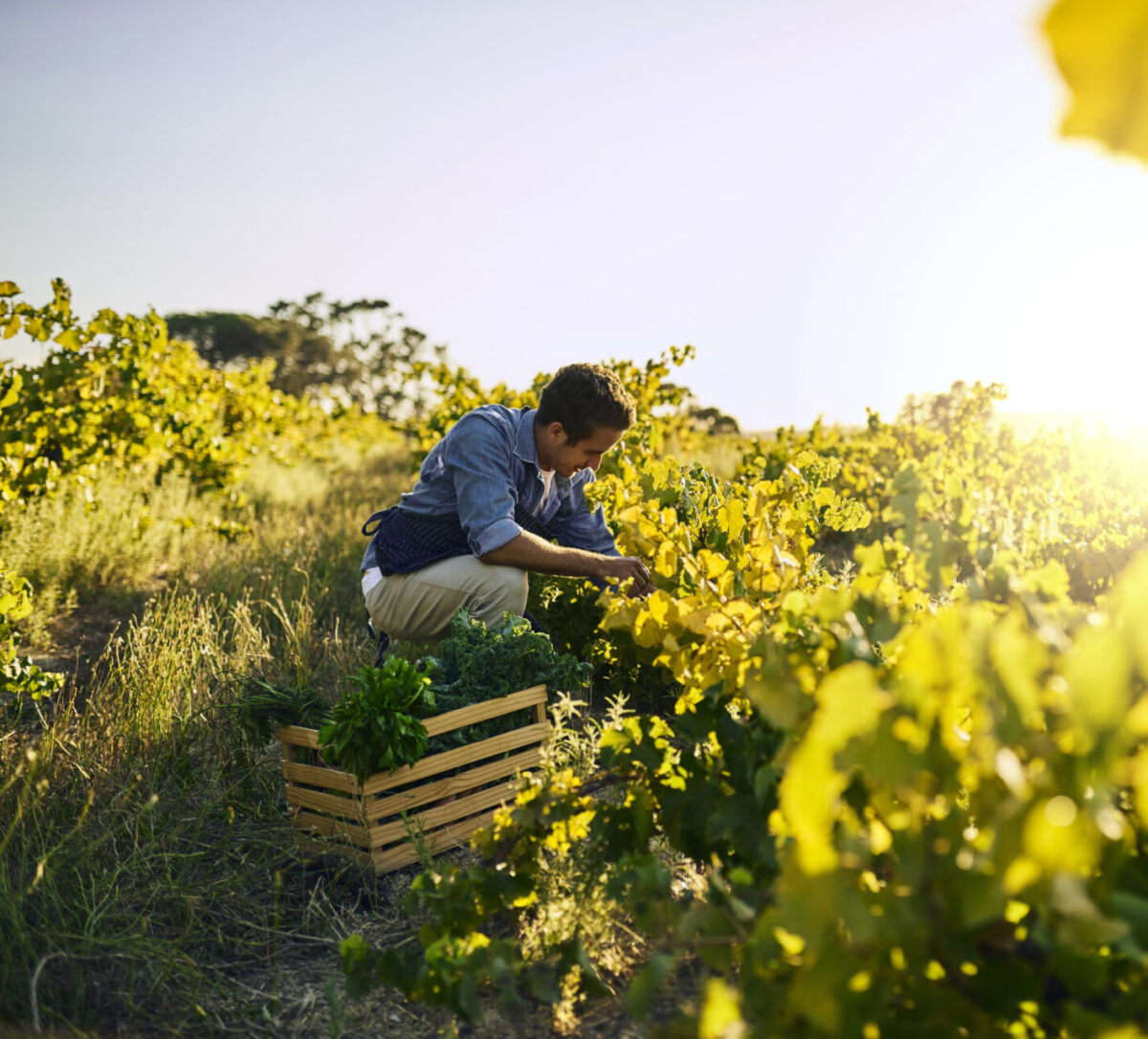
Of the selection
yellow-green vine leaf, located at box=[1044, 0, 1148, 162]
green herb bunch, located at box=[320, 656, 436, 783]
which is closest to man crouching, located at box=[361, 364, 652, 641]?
green herb bunch, located at box=[320, 656, 436, 783]

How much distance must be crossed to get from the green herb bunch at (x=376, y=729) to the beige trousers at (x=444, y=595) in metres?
0.97

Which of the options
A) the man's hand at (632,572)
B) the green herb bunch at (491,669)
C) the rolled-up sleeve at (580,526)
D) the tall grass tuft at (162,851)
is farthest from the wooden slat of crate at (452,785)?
the rolled-up sleeve at (580,526)

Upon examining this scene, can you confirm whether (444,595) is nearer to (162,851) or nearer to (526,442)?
(526,442)

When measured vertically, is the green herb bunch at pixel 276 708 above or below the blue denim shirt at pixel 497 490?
below

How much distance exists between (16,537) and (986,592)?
4.99 meters

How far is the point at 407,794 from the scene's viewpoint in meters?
2.25

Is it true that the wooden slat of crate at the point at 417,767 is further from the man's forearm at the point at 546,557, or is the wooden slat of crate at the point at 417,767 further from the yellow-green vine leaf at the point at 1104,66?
the yellow-green vine leaf at the point at 1104,66

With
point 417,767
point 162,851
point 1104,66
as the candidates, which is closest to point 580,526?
point 417,767

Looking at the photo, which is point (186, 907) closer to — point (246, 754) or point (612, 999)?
point (246, 754)

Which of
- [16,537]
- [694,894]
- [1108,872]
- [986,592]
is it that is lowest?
[694,894]

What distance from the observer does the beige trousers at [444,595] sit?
328 centimetres

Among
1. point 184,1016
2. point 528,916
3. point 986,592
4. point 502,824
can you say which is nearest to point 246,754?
point 184,1016

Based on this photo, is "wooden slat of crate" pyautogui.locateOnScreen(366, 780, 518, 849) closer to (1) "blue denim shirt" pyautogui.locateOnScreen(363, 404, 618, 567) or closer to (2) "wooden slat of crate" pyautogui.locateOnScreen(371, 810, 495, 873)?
(2) "wooden slat of crate" pyautogui.locateOnScreen(371, 810, 495, 873)

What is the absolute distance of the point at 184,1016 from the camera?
1734 mm
